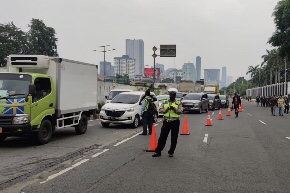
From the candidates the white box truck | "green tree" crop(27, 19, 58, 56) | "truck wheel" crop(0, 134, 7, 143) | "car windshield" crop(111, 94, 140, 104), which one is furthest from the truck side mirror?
"green tree" crop(27, 19, 58, 56)

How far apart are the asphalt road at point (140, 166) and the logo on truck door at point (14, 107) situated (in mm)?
1075

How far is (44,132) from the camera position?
11234 millimetres

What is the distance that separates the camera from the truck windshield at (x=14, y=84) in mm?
10430

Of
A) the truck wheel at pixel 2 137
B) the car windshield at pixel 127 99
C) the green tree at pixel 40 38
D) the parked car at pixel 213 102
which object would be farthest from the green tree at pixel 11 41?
the truck wheel at pixel 2 137

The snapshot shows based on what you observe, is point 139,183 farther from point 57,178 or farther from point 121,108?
point 121,108

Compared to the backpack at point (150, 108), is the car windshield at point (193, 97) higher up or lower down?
higher up

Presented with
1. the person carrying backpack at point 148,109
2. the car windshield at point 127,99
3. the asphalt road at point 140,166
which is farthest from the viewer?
the car windshield at point 127,99

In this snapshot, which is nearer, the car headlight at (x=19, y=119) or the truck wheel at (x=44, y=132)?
the car headlight at (x=19, y=119)

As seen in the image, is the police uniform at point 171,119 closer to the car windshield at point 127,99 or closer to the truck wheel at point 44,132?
the truck wheel at point 44,132

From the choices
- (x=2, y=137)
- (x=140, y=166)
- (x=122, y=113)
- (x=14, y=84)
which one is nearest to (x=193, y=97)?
(x=122, y=113)

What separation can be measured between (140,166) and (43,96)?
4.72 m

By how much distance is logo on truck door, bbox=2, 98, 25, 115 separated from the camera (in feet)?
32.9

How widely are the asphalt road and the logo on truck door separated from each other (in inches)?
42.3

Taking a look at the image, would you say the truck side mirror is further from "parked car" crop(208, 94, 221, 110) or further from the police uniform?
"parked car" crop(208, 94, 221, 110)
